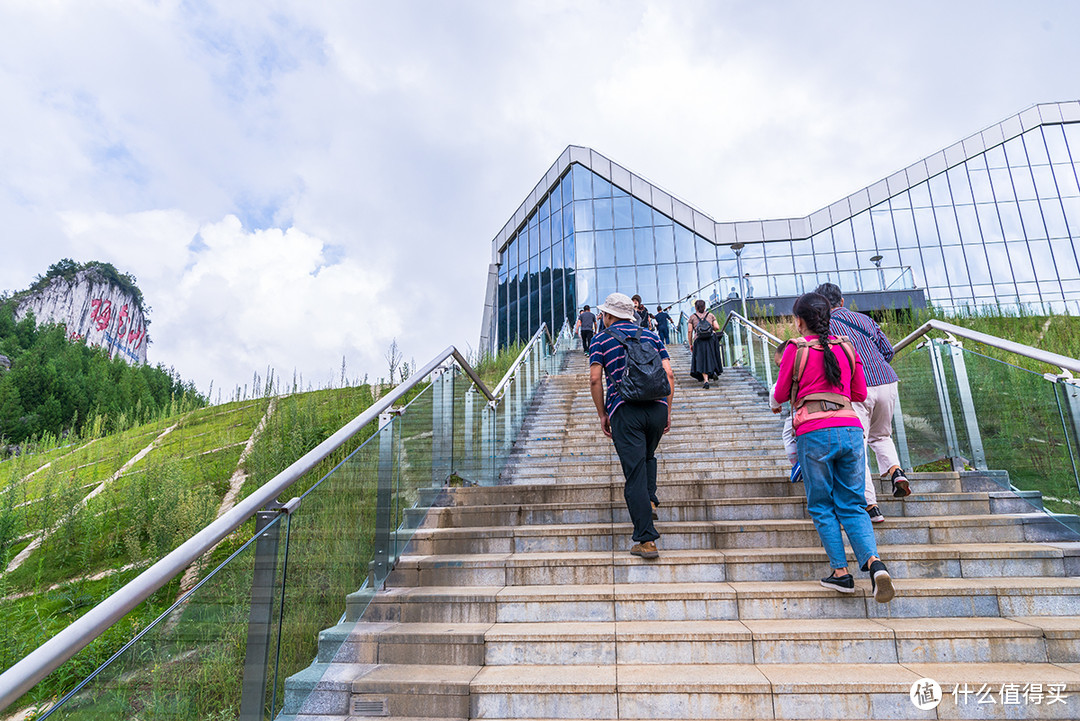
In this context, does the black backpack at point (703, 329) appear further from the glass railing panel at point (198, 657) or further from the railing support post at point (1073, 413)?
the glass railing panel at point (198, 657)

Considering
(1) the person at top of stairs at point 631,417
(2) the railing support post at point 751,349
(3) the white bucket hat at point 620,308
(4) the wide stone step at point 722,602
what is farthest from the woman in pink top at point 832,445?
(2) the railing support post at point 751,349

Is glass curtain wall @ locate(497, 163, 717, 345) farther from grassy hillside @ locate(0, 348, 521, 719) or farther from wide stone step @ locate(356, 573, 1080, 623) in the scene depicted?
wide stone step @ locate(356, 573, 1080, 623)

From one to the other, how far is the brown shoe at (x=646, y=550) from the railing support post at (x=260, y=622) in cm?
191

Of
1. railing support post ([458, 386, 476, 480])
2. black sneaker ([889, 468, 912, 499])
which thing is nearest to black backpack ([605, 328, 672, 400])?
black sneaker ([889, 468, 912, 499])

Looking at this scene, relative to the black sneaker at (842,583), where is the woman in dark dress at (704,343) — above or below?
above

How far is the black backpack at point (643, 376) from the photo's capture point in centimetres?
355

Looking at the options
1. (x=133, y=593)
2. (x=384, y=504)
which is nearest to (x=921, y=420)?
(x=384, y=504)

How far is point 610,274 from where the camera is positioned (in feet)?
82.2

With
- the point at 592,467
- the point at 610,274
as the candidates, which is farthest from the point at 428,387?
the point at 610,274

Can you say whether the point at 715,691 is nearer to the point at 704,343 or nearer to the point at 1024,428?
the point at 1024,428

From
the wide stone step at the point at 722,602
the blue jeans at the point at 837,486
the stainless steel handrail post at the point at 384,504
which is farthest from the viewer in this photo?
the stainless steel handrail post at the point at 384,504

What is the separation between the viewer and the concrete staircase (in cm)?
240

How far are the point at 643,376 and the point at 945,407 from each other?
288cm

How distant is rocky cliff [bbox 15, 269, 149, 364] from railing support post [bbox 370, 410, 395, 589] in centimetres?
5841
